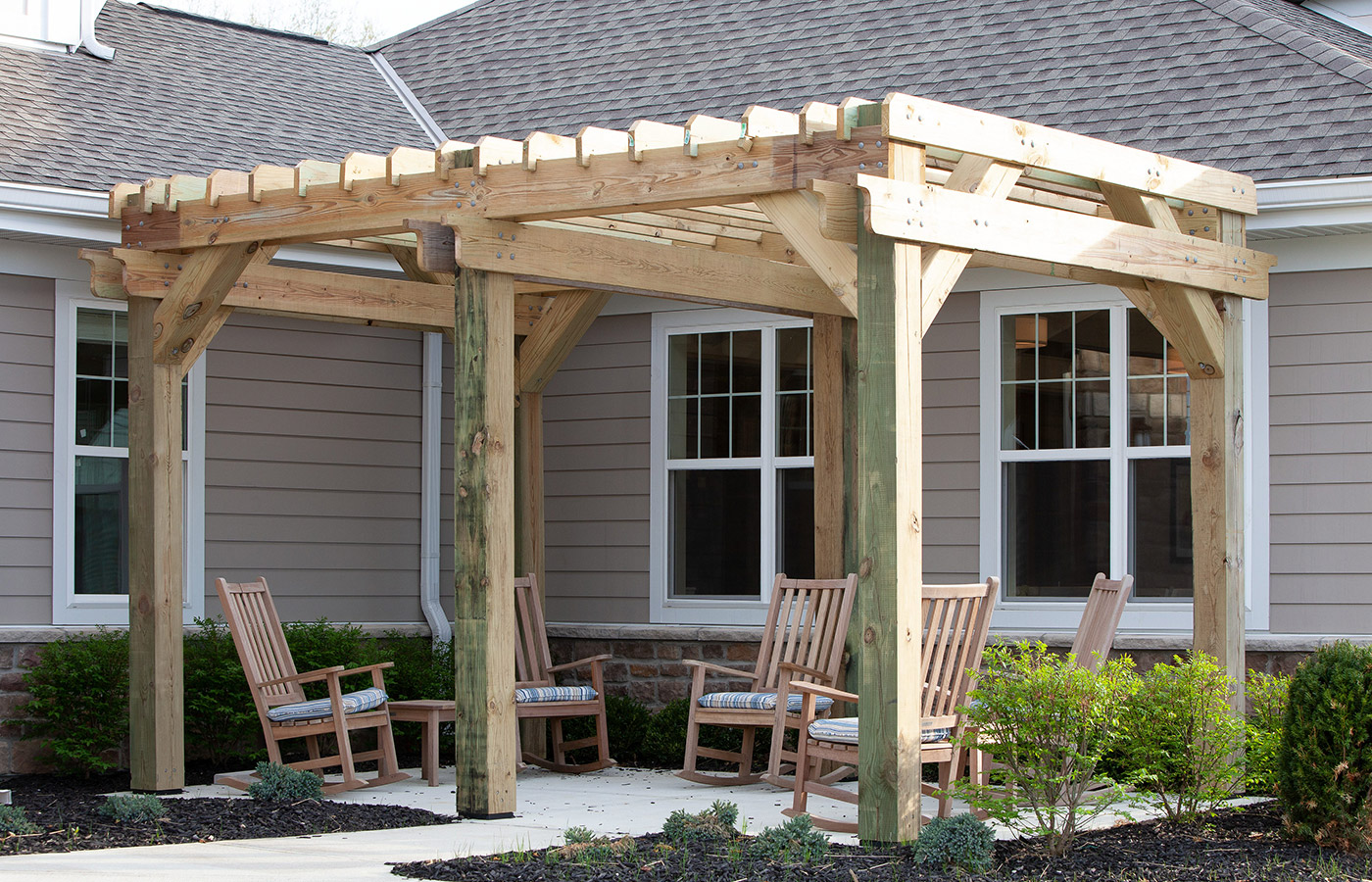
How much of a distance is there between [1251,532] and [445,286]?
408cm

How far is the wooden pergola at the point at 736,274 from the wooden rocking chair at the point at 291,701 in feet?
1.03

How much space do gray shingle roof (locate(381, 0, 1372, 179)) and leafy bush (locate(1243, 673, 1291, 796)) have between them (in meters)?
2.63

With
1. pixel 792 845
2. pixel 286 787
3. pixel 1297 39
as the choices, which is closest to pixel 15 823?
pixel 286 787

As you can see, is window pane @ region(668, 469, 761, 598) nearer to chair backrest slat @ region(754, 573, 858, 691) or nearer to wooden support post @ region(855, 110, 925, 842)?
chair backrest slat @ region(754, 573, 858, 691)

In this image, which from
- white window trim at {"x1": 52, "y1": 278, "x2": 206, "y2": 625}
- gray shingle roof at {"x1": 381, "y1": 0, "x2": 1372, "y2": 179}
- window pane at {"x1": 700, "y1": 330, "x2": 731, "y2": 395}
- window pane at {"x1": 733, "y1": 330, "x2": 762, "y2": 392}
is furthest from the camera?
window pane at {"x1": 700, "y1": 330, "x2": 731, "y2": 395}

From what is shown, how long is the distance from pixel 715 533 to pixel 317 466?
2.26 meters

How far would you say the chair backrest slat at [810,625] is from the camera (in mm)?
7191

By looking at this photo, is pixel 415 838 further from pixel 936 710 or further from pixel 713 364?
pixel 713 364

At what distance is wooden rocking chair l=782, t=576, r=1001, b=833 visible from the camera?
18.0ft

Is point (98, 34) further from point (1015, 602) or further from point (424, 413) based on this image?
point (1015, 602)

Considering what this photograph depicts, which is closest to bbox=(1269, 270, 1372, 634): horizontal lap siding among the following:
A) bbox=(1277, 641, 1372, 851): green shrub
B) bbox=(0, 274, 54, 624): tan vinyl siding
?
bbox=(1277, 641, 1372, 851): green shrub

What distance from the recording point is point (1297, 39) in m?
8.22

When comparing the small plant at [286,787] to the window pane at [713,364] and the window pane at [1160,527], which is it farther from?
the window pane at [1160,527]

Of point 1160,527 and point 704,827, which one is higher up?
point 1160,527
